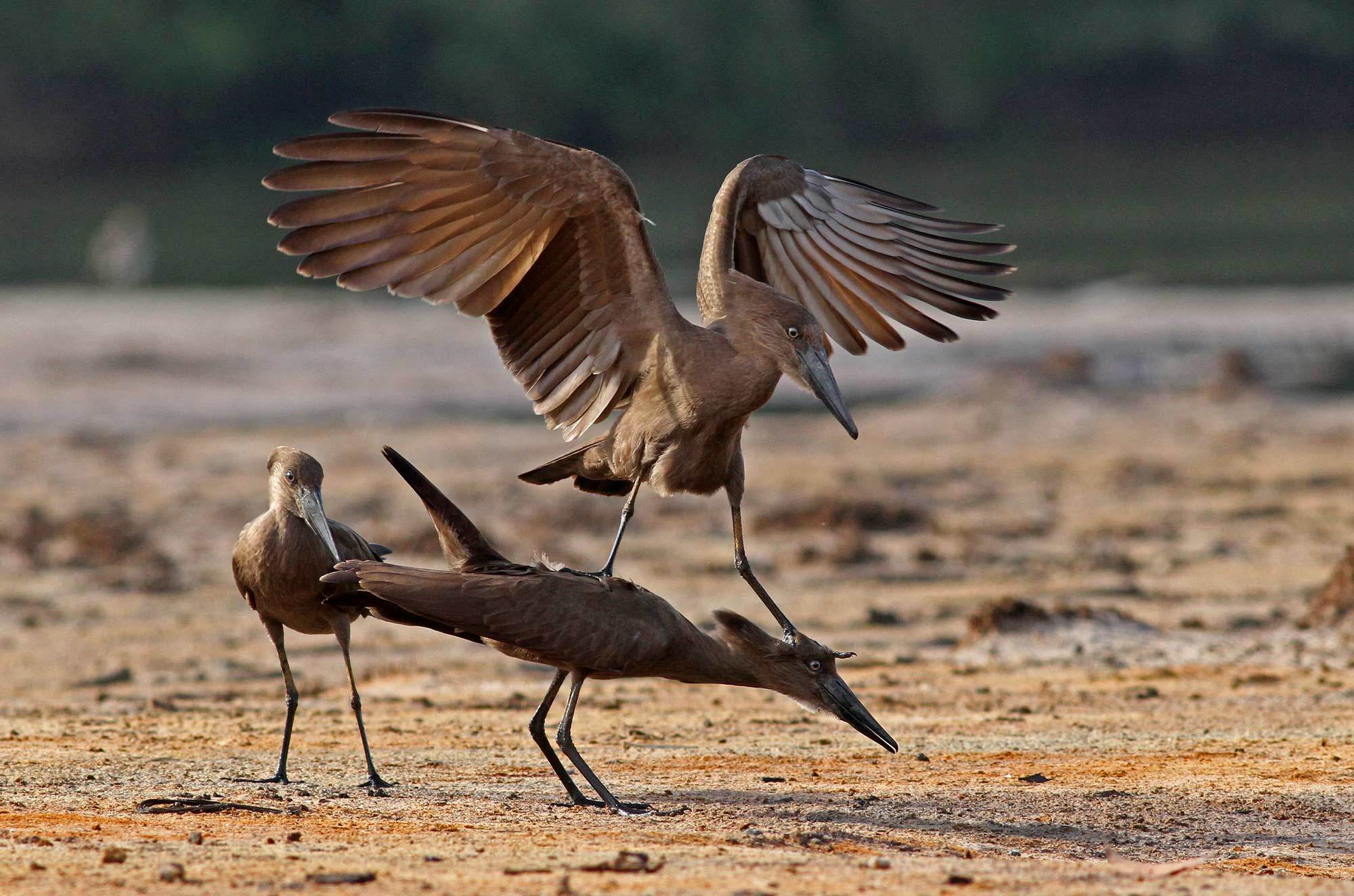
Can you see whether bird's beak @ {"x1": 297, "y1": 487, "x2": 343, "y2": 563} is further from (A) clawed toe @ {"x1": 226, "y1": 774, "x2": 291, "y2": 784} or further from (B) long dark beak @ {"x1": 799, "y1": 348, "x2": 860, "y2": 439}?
(B) long dark beak @ {"x1": 799, "y1": 348, "x2": 860, "y2": 439}

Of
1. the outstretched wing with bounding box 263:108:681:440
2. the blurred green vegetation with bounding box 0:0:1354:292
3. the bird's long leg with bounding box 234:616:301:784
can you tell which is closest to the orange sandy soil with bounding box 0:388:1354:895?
the bird's long leg with bounding box 234:616:301:784

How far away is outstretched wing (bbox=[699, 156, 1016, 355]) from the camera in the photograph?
7387 mm

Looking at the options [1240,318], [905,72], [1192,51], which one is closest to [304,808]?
[1240,318]

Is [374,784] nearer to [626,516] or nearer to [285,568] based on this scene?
[285,568]

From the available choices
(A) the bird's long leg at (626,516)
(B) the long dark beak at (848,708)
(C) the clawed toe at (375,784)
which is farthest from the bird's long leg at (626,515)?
(C) the clawed toe at (375,784)

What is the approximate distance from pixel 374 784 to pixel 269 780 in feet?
1.27

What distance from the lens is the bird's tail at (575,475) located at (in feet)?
22.9

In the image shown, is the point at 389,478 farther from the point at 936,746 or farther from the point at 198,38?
the point at 198,38

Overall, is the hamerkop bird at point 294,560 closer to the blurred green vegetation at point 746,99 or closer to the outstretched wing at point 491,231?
the outstretched wing at point 491,231

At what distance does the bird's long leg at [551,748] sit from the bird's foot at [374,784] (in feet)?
1.79

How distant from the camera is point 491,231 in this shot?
664 cm

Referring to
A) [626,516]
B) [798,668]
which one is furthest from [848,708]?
[626,516]

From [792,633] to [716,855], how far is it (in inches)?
47.5

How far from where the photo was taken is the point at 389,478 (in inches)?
578
